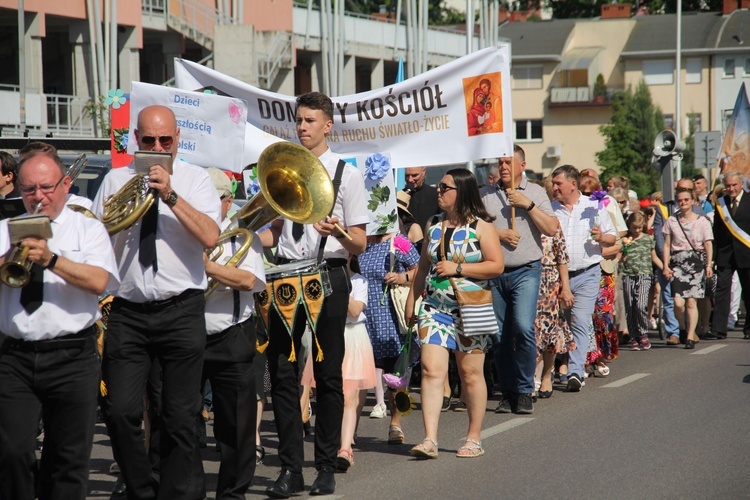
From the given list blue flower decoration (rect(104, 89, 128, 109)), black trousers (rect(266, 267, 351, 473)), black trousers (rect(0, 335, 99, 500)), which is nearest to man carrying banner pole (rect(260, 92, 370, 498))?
black trousers (rect(266, 267, 351, 473))

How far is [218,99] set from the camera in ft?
30.0

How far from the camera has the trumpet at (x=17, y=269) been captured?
5.26 m

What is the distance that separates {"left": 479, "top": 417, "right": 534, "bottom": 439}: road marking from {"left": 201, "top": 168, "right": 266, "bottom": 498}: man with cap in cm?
267

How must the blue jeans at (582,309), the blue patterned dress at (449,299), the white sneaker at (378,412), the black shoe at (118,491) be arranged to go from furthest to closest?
the blue jeans at (582,309)
the white sneaker at (378,412)
the blue patterned dress at (449,299)
the black shoe at (118,491)

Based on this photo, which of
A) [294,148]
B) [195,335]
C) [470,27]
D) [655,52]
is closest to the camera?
[195,335]

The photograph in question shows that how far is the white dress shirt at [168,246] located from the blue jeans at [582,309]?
6179 mm

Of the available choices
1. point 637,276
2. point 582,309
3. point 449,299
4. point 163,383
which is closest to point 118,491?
point 163,383

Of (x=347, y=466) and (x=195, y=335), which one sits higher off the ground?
(x=195, y=335)

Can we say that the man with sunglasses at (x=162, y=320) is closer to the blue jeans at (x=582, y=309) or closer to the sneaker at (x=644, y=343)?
the blue jeans at (x=582, y=309)

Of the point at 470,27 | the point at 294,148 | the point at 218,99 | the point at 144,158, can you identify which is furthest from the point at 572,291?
the point at 470,27

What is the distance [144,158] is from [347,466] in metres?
2.89

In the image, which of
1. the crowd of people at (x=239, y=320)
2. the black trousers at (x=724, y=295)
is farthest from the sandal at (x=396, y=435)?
the black trousers at (x=724, y=295)

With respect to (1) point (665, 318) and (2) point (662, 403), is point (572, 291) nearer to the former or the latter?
(2) point (662, 403)

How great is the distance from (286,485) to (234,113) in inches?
128
